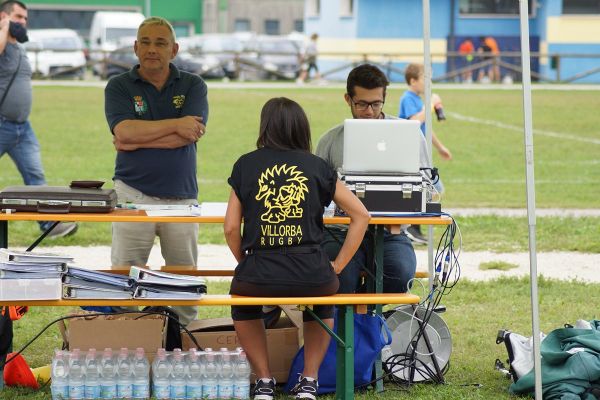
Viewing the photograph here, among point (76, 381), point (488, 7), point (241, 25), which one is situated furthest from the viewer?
point (241, 25)

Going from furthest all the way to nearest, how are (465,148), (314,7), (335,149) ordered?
(314,7)
(465,148)
(335,149)

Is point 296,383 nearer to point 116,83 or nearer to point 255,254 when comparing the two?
point 255,254

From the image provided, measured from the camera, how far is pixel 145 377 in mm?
5996

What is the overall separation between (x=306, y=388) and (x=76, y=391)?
1193mm

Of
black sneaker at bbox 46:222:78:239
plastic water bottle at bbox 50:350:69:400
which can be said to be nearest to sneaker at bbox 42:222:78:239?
black sneaker at bbox 46:222:78:239

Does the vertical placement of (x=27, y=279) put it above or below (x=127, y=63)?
below

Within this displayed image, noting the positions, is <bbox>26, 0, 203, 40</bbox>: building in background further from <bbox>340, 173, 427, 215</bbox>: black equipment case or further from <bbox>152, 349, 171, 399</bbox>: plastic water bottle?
<bbox>152, 349, 171, 399</bbox>: plastic water bottle

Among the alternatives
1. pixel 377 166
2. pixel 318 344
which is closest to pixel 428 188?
pixel 377 166

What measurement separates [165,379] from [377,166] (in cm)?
162

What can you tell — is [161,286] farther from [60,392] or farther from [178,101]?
[178,101]

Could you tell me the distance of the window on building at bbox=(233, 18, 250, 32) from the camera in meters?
64.2

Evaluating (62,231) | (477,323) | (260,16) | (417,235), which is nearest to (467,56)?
(260,16)

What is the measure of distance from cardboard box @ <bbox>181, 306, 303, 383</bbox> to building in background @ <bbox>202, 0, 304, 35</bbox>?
185ft

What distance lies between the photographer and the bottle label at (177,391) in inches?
236
